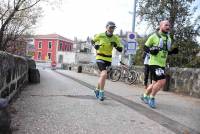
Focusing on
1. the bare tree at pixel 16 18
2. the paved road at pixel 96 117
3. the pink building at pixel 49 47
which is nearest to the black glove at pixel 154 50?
the paved road at pixel 96 117

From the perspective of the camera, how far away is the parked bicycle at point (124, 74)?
1719 centimetres

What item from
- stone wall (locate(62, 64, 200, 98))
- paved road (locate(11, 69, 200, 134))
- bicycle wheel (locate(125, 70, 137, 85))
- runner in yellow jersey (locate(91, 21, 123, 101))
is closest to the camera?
paved road (locate(11, 69, 200, 134))

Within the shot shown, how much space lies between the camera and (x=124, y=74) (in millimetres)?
18500

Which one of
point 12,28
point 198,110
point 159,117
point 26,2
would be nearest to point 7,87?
point 159,117

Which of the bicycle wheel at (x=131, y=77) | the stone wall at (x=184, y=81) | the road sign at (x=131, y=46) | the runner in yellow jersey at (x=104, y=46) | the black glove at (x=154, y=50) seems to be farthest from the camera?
the road sign at (x=131, y=46)

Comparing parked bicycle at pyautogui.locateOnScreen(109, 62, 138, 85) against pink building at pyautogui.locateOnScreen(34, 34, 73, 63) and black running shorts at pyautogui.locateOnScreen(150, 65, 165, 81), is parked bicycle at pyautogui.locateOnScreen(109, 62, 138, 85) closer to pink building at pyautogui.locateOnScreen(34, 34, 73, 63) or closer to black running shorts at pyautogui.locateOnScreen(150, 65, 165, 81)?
black running shorts at pyautogui.locateOnScreen(150, 65, 165, 81)

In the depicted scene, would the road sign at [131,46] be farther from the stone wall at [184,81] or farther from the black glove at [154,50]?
the black glove at [154,50]

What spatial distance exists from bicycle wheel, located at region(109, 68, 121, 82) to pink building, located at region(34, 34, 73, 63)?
8760 centimetres

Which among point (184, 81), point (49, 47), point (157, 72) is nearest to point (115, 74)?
point (184, 81)

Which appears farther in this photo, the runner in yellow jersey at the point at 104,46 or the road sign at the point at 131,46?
the road sign at the point at 131,46

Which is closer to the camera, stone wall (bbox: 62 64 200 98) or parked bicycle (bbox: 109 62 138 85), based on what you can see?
stone wall (bbox: 62 64 200 98)

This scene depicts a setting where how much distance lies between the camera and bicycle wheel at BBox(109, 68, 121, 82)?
19078 mm

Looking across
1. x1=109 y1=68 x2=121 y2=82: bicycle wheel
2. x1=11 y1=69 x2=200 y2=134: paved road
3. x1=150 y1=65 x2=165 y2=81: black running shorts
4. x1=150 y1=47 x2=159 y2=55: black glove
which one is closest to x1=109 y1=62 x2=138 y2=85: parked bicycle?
x1=109 y1=68 x2=121 y2=82: bicycle wheel

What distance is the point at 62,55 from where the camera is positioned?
106 metres
